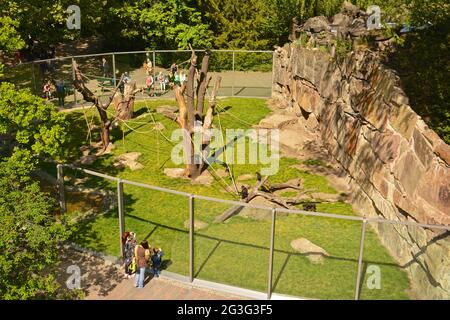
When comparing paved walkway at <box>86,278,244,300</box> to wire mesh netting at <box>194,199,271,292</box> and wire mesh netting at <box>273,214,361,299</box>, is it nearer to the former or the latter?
wire mesh netting at <box>194,199,271,292</box>

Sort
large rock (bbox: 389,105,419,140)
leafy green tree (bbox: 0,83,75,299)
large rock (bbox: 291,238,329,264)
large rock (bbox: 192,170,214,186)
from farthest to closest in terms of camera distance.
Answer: large rock (bbox: 192,170,214,186) < large rock (bbox: 389,105,419,140) < large rock (bbox: 291,238,329,264) < leafy green tree (bbox: 0,83,75,299)

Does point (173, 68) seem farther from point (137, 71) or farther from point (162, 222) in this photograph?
point (162, 222)

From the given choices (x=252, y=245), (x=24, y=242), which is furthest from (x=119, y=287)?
(x=252, y=245)

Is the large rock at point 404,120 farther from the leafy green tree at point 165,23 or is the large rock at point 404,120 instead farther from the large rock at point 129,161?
the leafy green tree at point 165,23

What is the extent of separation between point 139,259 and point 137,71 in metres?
25.2

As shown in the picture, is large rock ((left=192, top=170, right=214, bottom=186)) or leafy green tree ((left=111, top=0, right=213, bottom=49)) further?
leafy green tree ((left=111, top=0, right=213, bottom=49))

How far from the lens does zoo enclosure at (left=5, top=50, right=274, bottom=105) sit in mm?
30109

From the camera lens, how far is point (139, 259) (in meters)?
15.6

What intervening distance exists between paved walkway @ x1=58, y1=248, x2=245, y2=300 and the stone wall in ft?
17.9

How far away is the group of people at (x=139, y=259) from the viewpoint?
1566 cm

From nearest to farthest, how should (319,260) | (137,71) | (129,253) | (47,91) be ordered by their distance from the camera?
1. (319,260)
2. (129,253)
3. (47,91)
4. (137,71)

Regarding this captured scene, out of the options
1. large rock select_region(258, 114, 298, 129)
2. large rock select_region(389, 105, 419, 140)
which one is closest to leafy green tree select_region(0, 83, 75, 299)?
large rock select_region(389, 105, 419, 140)
